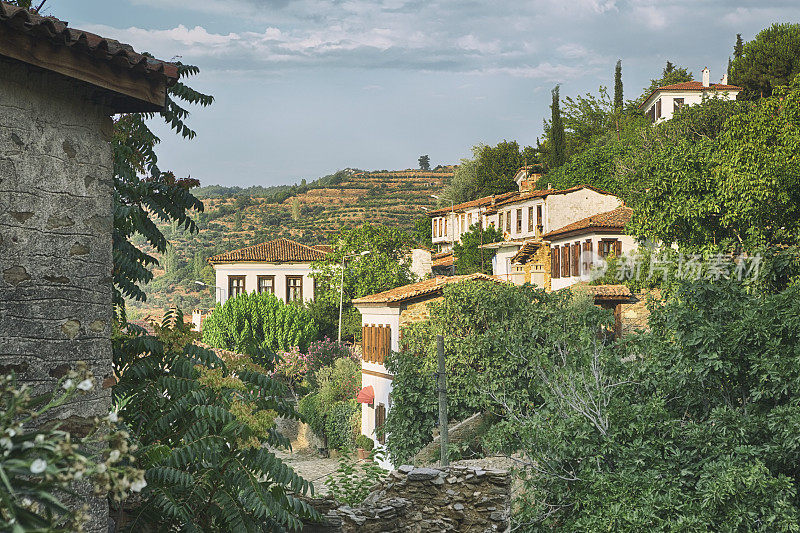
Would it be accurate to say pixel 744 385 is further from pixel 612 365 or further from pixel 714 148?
pixel 714 148

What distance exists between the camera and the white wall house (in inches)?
1479

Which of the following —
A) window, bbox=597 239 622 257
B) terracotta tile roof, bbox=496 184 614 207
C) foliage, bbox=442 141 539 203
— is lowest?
window, bbox=597 239 622 257

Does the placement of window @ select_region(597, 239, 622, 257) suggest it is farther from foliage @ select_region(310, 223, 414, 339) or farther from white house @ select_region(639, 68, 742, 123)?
white house @ select_region(639, 68, 742, 123)

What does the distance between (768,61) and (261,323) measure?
37.2 meters

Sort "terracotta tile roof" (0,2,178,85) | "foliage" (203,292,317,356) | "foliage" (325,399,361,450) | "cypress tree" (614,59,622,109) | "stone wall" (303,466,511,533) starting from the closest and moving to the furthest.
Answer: "terracotta tile roof" (0,2,178,85)
"stone wall" (303,466,511,533)
"foliage" (325,399,361,450)
"foliage" (203,292,317,356)
"cypress tree" (614,59,622,109)

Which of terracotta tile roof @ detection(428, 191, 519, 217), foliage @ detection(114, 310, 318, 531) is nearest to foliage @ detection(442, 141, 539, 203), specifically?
terracotta tile roof @ detection(428, 191, 519, 217)

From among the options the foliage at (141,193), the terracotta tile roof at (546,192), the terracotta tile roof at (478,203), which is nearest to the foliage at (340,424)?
the terracotta tile roof at (546,192)

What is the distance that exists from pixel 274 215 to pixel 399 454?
288ft

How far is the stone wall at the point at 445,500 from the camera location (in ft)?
32.9

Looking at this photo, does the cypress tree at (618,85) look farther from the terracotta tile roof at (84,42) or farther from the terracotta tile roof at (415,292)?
the terracotta tile roof at (84,42)

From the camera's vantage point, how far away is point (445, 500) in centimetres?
1027

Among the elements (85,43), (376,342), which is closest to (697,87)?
(376,342)

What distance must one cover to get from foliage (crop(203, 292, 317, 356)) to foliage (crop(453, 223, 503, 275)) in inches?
426

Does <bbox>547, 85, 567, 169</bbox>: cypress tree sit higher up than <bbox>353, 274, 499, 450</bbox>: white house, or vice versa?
<bbox>547, 85, 567, 169</bbox>: cypress tree
